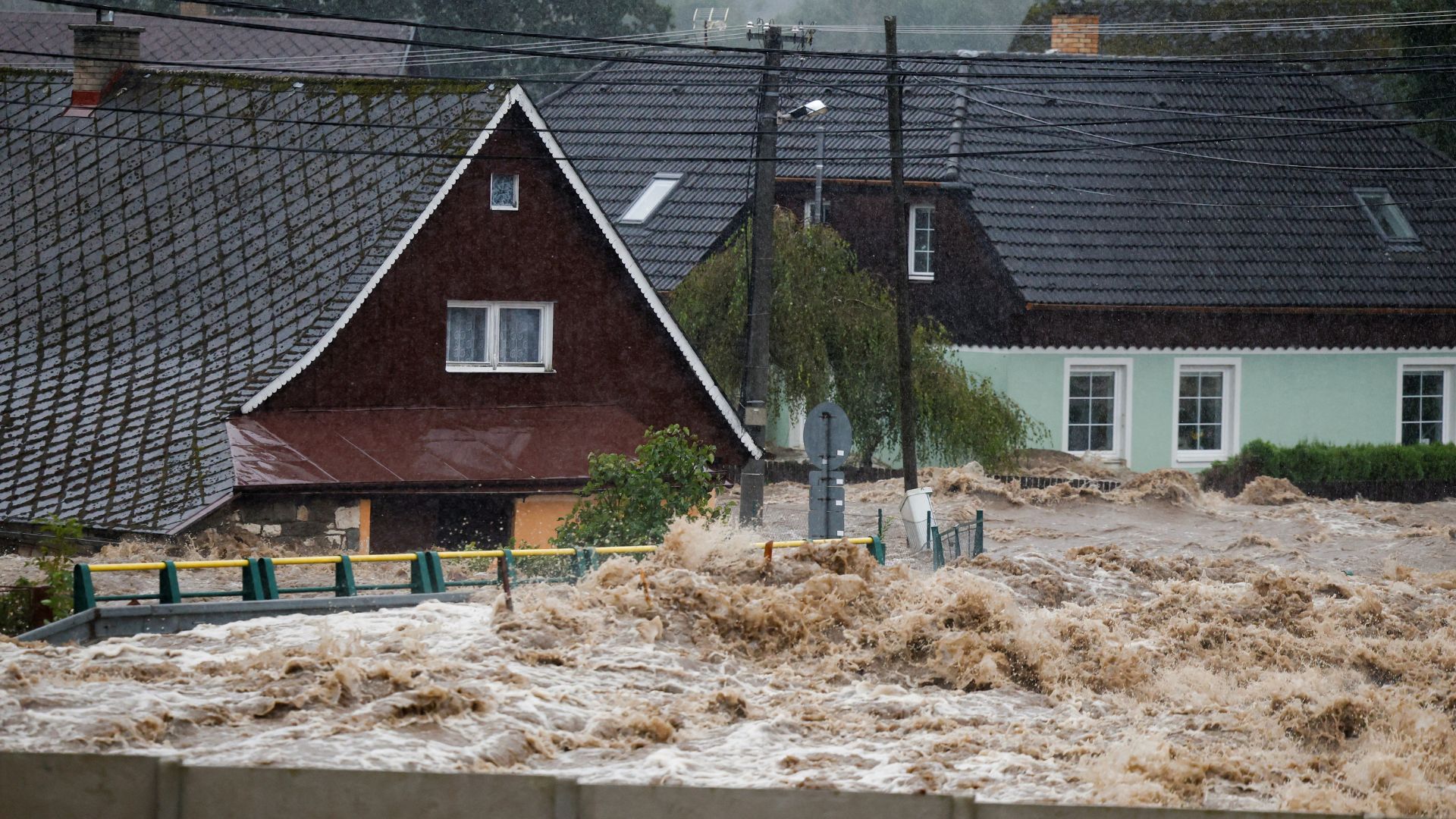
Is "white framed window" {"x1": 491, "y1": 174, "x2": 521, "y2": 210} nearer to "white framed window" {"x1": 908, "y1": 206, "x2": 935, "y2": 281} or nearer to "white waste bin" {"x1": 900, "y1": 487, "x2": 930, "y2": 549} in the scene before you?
"white waste bin" {"x1": 900, "y1": 487, "x2": 930, "y2": 549}

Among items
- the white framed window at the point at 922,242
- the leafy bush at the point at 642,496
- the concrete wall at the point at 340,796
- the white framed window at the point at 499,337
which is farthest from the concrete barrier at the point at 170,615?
the white framed window at the point at 922,242

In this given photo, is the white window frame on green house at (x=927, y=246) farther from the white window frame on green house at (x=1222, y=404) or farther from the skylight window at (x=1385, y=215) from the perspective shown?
the skylight window at (x=1385, y=215)

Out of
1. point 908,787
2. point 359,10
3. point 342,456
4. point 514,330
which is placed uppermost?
point 359,10

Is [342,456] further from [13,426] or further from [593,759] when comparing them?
[593,759]

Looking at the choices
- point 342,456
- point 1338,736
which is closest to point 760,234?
point 342,456

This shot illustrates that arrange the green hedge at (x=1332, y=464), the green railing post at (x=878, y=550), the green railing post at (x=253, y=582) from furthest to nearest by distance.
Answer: the green hedge at (x=1332, y=464)
the green railing post at (x=878, y=550)
the green railing post at (x=253, y=582)

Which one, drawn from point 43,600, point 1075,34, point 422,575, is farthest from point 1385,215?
point 43,600

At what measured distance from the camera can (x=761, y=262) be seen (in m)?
22.3

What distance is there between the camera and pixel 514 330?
74.1 ft

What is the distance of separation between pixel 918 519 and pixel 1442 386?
1650cm

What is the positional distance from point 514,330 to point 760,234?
3.34 metres

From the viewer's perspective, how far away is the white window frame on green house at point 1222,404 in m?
31.7

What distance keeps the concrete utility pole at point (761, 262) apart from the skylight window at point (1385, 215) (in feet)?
51.5

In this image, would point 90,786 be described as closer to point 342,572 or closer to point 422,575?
point 342,572
